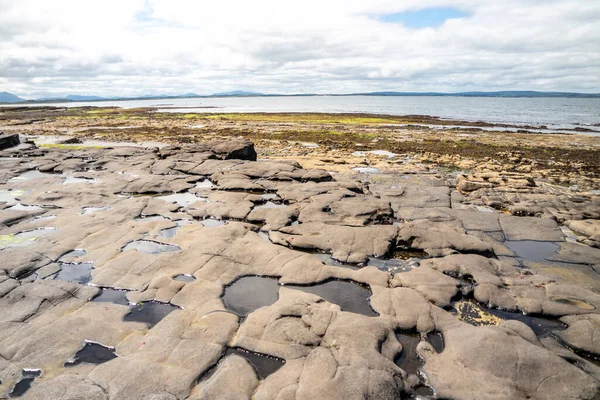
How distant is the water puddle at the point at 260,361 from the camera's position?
6.59 metres

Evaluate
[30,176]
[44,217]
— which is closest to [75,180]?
[30,176]

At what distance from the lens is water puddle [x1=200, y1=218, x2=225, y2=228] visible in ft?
47.1

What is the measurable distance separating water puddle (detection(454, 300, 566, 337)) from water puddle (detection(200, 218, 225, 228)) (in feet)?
30.7

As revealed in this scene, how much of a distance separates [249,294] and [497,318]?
621 centimetres

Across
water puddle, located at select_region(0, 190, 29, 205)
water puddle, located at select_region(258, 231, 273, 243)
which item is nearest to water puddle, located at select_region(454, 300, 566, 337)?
water puddle, located at select_region(258, 231, 273, 243)

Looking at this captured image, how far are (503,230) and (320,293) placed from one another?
28.9ft

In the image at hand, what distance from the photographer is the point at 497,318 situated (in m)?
8.50

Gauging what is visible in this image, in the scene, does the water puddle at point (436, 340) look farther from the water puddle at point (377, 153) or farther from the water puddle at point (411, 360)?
the water puddle at point (377, 153)

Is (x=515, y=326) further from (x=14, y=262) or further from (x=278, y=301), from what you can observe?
(x=14, y=262)

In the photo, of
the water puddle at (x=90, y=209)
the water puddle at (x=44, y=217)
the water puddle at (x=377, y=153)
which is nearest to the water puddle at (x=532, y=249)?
the water puddle at (x=90, y=209)

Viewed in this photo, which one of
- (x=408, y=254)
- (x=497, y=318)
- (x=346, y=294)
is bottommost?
(x=497, y=318)

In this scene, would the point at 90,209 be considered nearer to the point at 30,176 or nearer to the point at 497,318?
the point at 30,176

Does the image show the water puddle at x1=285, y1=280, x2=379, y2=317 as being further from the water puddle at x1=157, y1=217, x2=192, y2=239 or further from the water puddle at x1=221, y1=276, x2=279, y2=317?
the water puddle at x1=157, y1=217, x2=192, y2=239

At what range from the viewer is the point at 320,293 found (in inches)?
371
